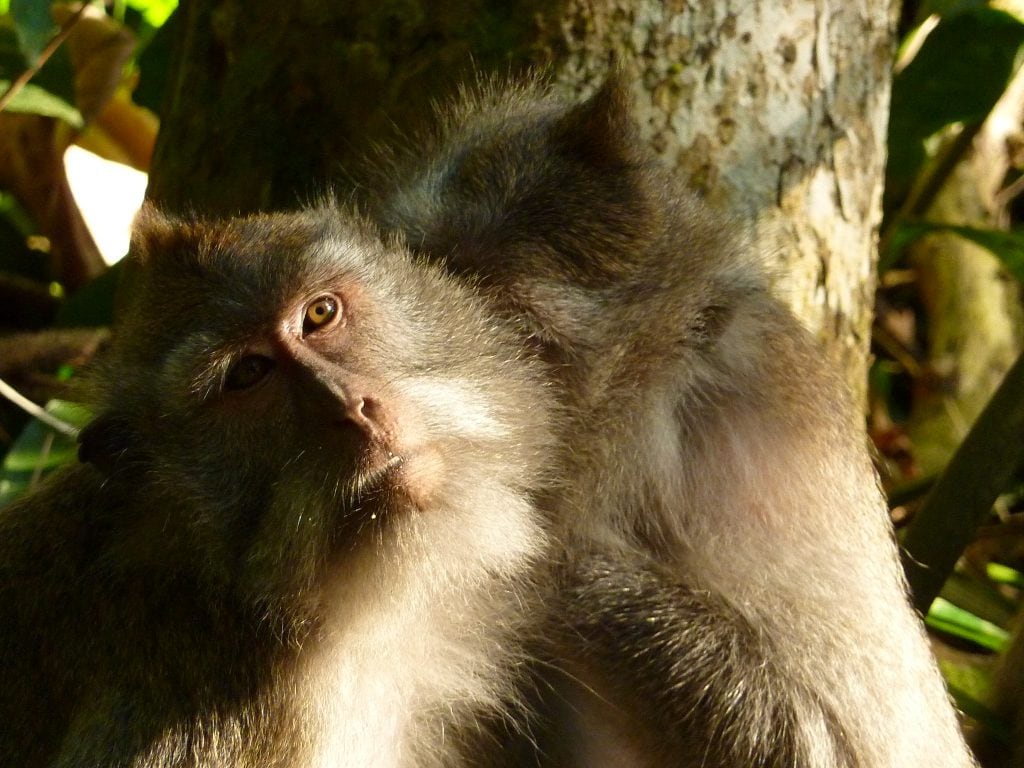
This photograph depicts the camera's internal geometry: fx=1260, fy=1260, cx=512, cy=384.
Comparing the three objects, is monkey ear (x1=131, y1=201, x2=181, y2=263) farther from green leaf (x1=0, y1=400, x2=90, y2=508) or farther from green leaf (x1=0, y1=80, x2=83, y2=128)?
green leaf (x1=0, y1=80, x2=83, y2=128)

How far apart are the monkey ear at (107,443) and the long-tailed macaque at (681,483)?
29.5 inches

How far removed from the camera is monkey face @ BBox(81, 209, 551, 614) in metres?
2.22

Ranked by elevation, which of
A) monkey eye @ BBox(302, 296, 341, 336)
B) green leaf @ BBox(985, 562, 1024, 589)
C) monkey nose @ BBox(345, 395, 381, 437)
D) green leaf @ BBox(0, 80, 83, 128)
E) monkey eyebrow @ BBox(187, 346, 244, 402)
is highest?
green leaf @ BBox(0, 80, 83, 128)

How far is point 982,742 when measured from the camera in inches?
149

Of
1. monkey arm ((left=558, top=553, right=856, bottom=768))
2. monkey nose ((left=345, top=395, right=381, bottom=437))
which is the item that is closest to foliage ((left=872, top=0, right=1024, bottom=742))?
monkey arm ((left=558, top=553, right=856, bottom=768))

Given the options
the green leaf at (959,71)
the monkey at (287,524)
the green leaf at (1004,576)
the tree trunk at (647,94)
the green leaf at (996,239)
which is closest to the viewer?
the monkey at (287,524)

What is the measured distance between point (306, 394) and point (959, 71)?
288 centimetres

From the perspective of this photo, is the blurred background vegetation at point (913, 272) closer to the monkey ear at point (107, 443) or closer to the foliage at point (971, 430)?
the foliage at point (971, 430)

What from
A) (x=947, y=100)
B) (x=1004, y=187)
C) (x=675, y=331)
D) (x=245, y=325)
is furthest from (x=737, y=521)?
(x=1004, y=187)

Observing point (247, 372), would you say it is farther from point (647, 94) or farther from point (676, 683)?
point (647, 94)

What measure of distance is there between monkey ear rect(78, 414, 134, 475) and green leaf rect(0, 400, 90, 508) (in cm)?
Result: 146

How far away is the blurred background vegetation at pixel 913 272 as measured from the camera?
363 centimetres

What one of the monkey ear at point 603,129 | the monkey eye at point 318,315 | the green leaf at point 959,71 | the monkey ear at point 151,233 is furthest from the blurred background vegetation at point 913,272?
the monkey ear at point 603,129

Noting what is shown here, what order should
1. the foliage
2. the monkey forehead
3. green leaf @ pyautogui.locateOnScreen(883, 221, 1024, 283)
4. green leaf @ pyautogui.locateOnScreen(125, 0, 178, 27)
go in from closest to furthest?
the monkey forehead
the foliage
green leaf @ pyautogui.locateOnScreen(883, 221, 1024, 283)
green leaf @ pyautogui.locateOnScreen(125, 0, 178, 27)
